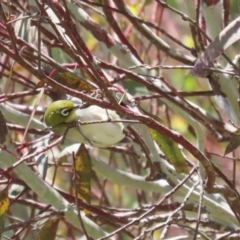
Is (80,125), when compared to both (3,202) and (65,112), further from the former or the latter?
(3,202)

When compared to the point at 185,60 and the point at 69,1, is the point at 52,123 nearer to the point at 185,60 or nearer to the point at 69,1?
the point at 69,1

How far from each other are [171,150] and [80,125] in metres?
0.17

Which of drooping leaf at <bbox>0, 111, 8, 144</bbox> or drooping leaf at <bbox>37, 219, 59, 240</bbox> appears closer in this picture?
drooping leaf at <bbox>0, 111, 8, 144</bbox>

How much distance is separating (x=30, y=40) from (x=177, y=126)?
165 cm

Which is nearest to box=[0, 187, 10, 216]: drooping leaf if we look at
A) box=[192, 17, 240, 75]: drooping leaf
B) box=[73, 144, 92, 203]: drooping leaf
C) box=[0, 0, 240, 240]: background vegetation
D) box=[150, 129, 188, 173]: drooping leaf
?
box=[0, 0, 240, 240]: background vegetation

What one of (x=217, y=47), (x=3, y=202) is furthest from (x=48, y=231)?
(x=217, y=47)

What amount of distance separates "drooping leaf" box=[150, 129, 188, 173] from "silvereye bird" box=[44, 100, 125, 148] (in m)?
0.06

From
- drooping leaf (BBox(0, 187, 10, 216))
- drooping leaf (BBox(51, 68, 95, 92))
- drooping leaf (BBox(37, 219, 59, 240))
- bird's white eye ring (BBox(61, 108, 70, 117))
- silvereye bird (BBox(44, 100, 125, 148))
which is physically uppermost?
drooping leaf (BBox(51, 68, 95, 92))

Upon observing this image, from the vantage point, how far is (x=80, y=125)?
1004 millimetres

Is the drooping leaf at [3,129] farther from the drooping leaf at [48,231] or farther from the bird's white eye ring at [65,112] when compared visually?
the drooping leaf at [48,231]

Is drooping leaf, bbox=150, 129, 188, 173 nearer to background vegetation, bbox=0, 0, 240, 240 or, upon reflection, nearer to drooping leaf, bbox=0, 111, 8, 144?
background vegetation, bbox=0, 0, 240, 240

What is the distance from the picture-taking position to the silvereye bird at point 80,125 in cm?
99

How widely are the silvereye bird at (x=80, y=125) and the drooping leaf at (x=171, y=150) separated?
0.21 feet

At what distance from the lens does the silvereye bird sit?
99cm
